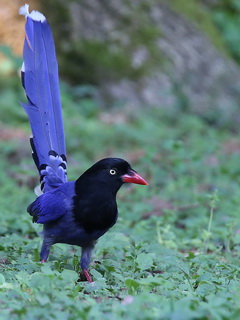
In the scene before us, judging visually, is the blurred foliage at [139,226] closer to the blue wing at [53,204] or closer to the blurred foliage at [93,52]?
the blue wing at [53,204]

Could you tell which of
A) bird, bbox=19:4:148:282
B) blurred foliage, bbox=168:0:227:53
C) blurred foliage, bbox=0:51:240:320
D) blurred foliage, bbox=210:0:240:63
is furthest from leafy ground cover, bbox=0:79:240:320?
blurred foliage, bbox=210:0:240:63

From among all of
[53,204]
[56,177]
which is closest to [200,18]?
[56,177]

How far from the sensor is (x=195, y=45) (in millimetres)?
14078

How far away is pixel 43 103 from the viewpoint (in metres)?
5.52

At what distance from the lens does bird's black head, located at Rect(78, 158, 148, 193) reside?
16.0ft

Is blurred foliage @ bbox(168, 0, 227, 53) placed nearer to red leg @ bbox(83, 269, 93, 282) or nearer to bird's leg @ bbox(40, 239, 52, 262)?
bird's leg @ bbox(40, 239, 52, 262)

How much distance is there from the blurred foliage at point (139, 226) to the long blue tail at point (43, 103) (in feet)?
1.92

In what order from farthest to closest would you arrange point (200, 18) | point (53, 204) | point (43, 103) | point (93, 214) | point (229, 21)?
point (229, 21)
point (200, 18)
point (43, 103)
point (53, 204)
point (93, 214)

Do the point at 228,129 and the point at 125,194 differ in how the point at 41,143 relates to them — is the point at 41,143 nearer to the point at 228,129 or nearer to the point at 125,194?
the point at 125,194

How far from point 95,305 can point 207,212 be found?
4.04m

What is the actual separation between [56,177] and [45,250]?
0.67 meters

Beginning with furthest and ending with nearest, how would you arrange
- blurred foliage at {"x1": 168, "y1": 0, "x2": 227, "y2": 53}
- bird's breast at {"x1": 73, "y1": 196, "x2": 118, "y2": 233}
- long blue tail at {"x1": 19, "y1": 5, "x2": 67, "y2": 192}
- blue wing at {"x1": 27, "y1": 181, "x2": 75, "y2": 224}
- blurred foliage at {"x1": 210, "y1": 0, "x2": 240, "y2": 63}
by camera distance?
blurred foliage at {"x1": 210, "y1": 0, "x2": 240, "y2": 63} → blurred foliage at {"x1": 168, "y1": 0, "x2": 227, "y2": 53} → long blue tail at {"x1": 19, "y1": 5, "x2": 67, "y2": 192} → blue wing at {"x1": 27, "y1": 181, "x2": 75, "y2": 224} → bird's breast at {"x1": 73, "y1": 196, "x2": 118, "y2": 233}

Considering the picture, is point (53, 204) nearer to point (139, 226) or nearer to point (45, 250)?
point (45, 250)

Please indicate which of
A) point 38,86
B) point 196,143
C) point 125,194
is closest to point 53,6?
point 196,143
